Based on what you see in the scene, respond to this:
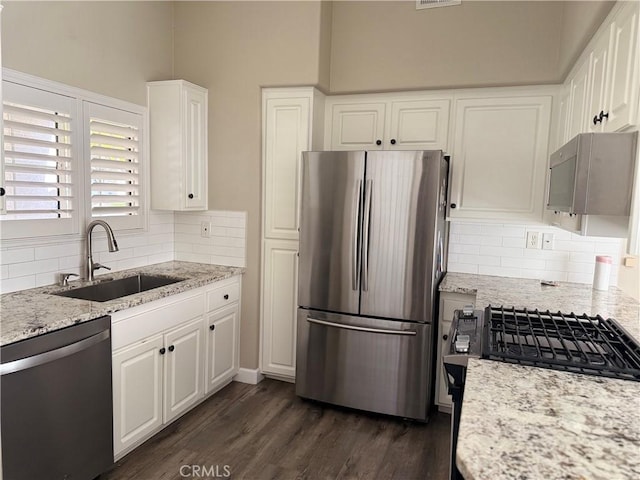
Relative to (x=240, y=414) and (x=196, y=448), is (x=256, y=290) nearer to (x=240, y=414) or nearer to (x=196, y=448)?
(x=240, y=414)

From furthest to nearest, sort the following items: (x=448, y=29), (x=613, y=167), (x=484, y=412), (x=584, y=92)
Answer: (x=448, y=29) → (x=584, y=92) → (x=613, y=167) → (x=484, y=412)

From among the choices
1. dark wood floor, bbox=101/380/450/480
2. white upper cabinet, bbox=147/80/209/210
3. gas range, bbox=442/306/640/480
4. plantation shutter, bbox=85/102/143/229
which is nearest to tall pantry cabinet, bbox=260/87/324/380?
dark wood floor, bbox=101/380/450/480

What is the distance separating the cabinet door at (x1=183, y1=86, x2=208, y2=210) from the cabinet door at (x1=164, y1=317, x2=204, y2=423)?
3.00 ft

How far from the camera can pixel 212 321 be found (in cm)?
296

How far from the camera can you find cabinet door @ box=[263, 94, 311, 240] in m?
3.13

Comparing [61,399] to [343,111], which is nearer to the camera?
[61,399]

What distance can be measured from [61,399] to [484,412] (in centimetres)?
166

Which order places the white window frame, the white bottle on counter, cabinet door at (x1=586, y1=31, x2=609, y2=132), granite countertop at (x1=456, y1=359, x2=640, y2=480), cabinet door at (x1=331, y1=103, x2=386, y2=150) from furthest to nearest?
cabinet door at (x1=331, y1=103, x2=386, y2=150)
the white bottle on counter
the white window frame
cabinet door at (x1=586, y1=31, x2=609, y2=132)
granite countertop at (x1=456, y1=359, x2=640, y2=480)

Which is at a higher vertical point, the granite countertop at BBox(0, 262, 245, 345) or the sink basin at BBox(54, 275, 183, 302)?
the granite countertop at BBox(0, 262, 245, 345)

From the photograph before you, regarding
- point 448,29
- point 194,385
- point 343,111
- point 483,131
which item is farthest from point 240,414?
point 448,29

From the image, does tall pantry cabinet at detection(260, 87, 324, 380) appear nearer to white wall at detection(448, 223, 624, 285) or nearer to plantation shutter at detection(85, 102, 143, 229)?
plantation shutter at detection(85, 102, 143, 229)

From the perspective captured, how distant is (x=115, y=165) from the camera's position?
280 cm

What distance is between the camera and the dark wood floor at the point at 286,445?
→ 229cm

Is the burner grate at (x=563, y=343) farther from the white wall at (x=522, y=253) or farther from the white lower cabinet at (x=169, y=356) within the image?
the white lower cabinet at (x=169, y=356)
